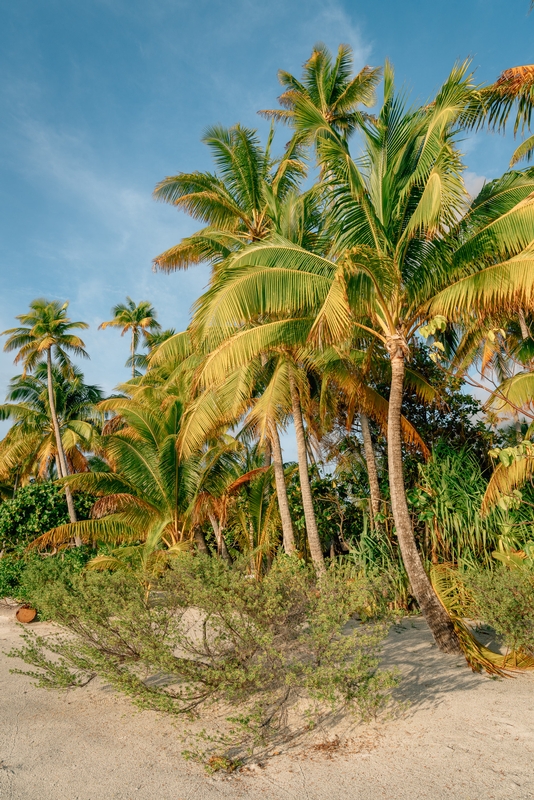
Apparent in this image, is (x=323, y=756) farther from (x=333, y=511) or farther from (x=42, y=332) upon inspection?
(x=42, y=332)

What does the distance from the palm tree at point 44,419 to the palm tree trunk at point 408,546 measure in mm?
19186

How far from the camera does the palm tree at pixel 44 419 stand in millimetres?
25312

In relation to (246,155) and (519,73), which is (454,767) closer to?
(519,73)

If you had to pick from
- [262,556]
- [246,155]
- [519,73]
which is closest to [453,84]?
[519,73]

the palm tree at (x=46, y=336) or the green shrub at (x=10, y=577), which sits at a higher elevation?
the palm tree at (x=46, y=336)

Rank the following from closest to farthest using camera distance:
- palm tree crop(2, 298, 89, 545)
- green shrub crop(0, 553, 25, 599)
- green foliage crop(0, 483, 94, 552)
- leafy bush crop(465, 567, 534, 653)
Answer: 1. leafy bush crop(465, 567, 534, 653)
2. green shrub crop(0, 553, 25, 599)
3. green foliage crop(0, 483, 94, 552)
4. palm tree crop(2, 298, 89, 545)

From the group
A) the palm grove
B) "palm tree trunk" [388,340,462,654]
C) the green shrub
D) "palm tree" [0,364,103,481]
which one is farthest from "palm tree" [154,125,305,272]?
"palm tree" [0,364,103,481]

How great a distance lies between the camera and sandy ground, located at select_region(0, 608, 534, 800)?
4281mm

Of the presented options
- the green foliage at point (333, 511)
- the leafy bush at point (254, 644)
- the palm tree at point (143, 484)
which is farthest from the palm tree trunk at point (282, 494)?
the leafy bush at point (254, 644)

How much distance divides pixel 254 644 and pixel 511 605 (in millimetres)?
3195

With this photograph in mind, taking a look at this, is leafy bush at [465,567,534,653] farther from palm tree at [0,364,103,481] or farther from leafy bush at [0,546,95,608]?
palm tree at [0,364,103,481]

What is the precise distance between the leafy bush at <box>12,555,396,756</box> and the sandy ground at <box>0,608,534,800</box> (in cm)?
38

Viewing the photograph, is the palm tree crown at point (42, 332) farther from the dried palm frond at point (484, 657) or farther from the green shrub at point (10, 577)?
the dried palm frond at point (484, 657)

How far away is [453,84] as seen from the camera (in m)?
7.76
